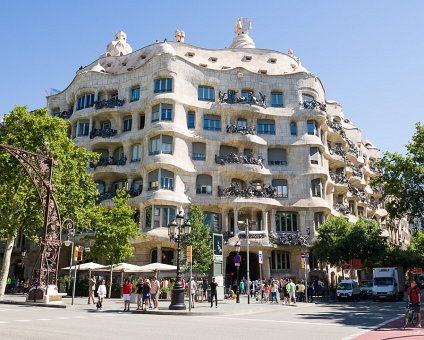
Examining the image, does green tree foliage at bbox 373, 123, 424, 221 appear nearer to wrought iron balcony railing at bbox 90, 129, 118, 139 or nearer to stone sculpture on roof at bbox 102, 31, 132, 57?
wrought iron balcony railing at bbox 90, 129, 118, 139

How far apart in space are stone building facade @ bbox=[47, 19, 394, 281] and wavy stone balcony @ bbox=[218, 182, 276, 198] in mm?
97

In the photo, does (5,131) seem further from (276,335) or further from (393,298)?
(393,298)

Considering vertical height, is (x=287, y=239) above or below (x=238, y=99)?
below

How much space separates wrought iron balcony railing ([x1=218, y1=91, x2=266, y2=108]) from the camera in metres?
44.9

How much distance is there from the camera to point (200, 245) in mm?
34812

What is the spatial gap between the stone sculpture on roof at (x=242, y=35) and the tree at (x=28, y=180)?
3063 cm

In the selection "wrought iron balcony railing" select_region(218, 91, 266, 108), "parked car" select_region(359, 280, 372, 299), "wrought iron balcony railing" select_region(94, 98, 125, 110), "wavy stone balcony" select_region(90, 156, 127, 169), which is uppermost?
"wrought iron balcony railing" select_region(218, 91, 266, 108)

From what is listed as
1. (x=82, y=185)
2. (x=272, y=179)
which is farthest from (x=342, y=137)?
(x=82, y=185)

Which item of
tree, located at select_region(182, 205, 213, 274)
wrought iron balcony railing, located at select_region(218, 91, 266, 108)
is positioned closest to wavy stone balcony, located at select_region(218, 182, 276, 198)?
tree, located at select_region(182, 205, 213, 274)

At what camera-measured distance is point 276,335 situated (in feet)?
44.3

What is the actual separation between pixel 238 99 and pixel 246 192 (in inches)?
386

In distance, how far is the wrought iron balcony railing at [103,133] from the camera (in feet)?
146

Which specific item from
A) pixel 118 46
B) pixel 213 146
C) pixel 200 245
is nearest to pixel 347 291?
pixel 200 245

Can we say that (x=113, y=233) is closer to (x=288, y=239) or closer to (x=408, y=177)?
(x=288, y=239)
